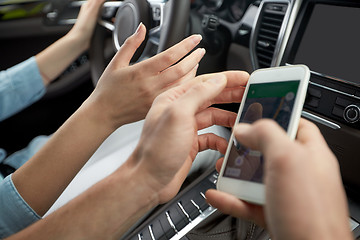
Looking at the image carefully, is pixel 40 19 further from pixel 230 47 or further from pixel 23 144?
pixel 230 47

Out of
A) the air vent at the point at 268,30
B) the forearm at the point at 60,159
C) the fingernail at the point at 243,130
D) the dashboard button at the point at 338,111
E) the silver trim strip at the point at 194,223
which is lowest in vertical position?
the silver trim strip at the point at 194,223

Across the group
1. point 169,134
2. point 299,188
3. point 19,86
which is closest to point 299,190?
point 299,188

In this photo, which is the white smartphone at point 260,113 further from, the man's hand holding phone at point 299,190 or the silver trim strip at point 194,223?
the silver trim strip at point 194,223

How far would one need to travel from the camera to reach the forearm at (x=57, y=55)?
115 centimetres

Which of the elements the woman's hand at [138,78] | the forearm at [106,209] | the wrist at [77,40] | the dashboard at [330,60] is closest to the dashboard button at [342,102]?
the dashboard at [330,60]

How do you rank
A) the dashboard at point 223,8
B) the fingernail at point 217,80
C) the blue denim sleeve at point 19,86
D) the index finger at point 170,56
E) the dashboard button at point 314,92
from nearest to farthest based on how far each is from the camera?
the fingernail at point 217,80 → the index finger at point 170,56 → the dashboard button at point 314,92 → the dashboard at point 223,8 → the blue denim sleeve at point 19,86

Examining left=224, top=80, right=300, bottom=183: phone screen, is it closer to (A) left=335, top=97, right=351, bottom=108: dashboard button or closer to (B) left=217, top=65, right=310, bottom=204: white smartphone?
(B) left=217, top=65, right=310, bottom=204: white smartphone

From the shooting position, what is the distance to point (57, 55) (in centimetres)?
116

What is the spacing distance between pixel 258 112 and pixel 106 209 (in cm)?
30

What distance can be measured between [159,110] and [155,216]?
0.42 m

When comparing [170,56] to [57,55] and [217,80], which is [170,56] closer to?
[217,80]

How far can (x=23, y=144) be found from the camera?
1.48 meters

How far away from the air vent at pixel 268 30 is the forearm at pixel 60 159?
444mm

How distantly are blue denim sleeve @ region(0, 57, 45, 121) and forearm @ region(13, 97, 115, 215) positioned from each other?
1.54 ft
